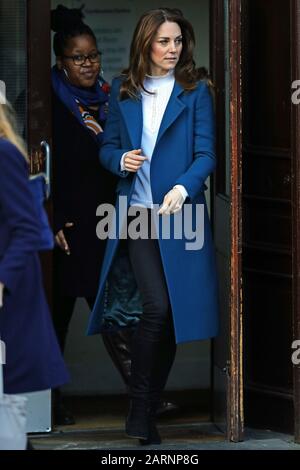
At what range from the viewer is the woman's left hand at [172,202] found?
6207mm

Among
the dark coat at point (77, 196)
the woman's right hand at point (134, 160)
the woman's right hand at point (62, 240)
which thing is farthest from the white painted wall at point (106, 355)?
the woman's right hand at point (134, 160)

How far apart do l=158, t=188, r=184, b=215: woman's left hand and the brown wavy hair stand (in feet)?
1.72

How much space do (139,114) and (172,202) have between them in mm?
490

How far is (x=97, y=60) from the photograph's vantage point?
6949 mm

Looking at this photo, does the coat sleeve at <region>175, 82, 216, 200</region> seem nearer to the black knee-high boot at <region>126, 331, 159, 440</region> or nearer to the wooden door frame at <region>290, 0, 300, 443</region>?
the wooden door frame at <region>290, 0, 300, 443</region>

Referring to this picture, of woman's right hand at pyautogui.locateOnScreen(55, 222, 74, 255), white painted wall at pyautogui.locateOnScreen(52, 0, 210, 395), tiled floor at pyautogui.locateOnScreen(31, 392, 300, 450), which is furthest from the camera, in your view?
white painted wall at pyautogui.locateOnScreen(52, 0, 210, 395)

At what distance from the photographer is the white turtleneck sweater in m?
6.46

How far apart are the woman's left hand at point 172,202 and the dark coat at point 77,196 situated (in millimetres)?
713

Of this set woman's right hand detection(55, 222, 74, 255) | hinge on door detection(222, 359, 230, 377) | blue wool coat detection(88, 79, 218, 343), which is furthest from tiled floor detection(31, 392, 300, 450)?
woman's right hand detection(55, 222, 74, 255)

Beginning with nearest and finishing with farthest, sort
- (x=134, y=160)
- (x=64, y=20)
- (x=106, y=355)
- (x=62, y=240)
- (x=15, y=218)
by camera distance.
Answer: (x=15, y=218)
(x=134, y=160)
(x=62, y=240)
(x=64, y=20)
(x=106, y=355)

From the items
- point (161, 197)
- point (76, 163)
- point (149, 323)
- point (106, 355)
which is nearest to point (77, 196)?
point (76, 163)

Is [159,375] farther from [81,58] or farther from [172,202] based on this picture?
[81,58]

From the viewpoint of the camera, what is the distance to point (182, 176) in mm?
6332

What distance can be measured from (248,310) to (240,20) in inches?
55.7
